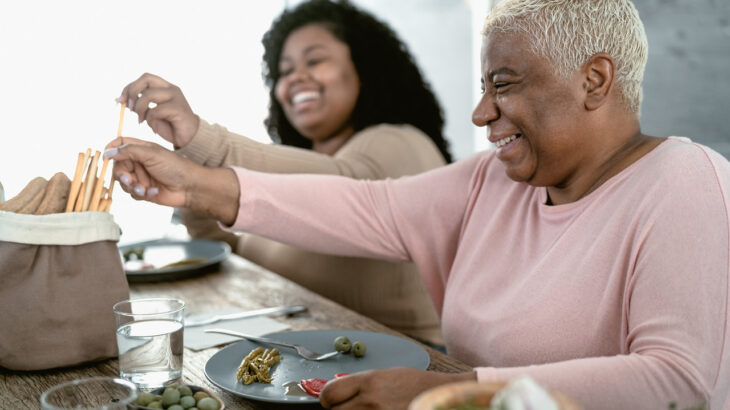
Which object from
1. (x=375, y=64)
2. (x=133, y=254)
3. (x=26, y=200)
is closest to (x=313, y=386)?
(x=26, y=200)

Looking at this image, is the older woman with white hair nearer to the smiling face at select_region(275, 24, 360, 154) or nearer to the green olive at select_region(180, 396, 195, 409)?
the green olive at select_region(180, 396, 195, 409)

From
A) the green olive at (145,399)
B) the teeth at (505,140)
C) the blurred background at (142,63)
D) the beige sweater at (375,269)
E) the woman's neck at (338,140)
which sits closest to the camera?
the green olive at (145,399)

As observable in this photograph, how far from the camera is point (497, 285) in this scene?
1.32 metres

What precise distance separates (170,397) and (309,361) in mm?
318

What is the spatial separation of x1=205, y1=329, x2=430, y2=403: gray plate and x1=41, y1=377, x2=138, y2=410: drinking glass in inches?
9.3

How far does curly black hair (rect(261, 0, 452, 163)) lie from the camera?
2.46 metres

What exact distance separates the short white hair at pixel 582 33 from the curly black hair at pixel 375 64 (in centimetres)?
125

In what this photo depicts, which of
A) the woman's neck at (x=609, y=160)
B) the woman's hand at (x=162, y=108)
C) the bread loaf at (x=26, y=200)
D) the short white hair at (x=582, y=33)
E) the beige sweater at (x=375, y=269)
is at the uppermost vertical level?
the short white hair at (x=582, y=33)

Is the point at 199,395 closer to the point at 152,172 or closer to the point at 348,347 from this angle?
the point at 348,347

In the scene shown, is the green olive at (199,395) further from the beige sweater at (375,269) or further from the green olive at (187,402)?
the beige sweater at (375,269)

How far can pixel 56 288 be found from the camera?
113cm

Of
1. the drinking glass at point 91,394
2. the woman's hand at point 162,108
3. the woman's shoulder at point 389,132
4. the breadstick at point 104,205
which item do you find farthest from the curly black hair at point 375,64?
the drinking glass at point 91,394

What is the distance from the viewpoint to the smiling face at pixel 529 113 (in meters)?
1.20

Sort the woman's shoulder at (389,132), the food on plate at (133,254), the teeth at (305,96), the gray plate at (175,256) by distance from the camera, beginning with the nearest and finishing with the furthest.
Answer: the gray plate at (175,256) < the food on plate at (133,254) < the woman's shoulder at (389,132) < the teeth at (305,96)
